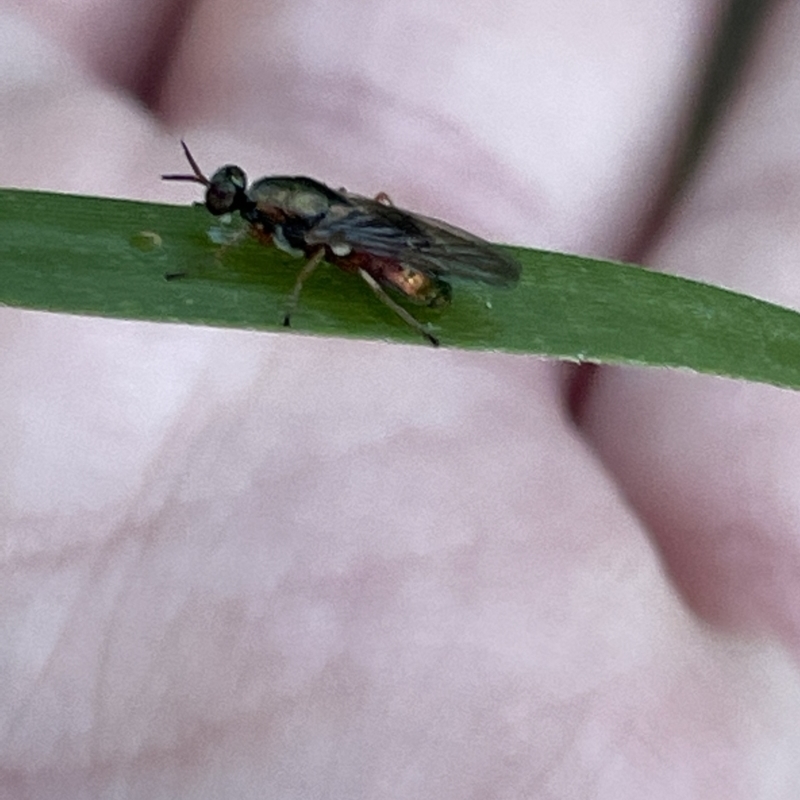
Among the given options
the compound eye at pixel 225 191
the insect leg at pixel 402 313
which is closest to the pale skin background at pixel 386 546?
the compound eye at pixel 225 191

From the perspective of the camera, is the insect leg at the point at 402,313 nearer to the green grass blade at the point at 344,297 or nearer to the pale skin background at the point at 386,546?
the green grass blade at the point at 344,297

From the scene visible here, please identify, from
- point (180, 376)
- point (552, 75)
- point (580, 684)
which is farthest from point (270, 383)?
point (552, 75)

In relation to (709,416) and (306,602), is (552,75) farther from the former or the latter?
(306,602)

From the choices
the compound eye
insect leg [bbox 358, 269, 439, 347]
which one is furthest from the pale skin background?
insect leg [bbox 358, 269, 439, 347]

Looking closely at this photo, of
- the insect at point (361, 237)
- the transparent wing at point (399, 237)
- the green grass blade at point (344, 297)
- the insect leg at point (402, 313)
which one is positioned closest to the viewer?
the green grass blade at point (344, 297)

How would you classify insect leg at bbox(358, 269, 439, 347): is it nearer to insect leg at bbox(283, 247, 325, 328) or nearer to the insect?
the insect

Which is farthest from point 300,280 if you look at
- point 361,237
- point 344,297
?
point 361,237
